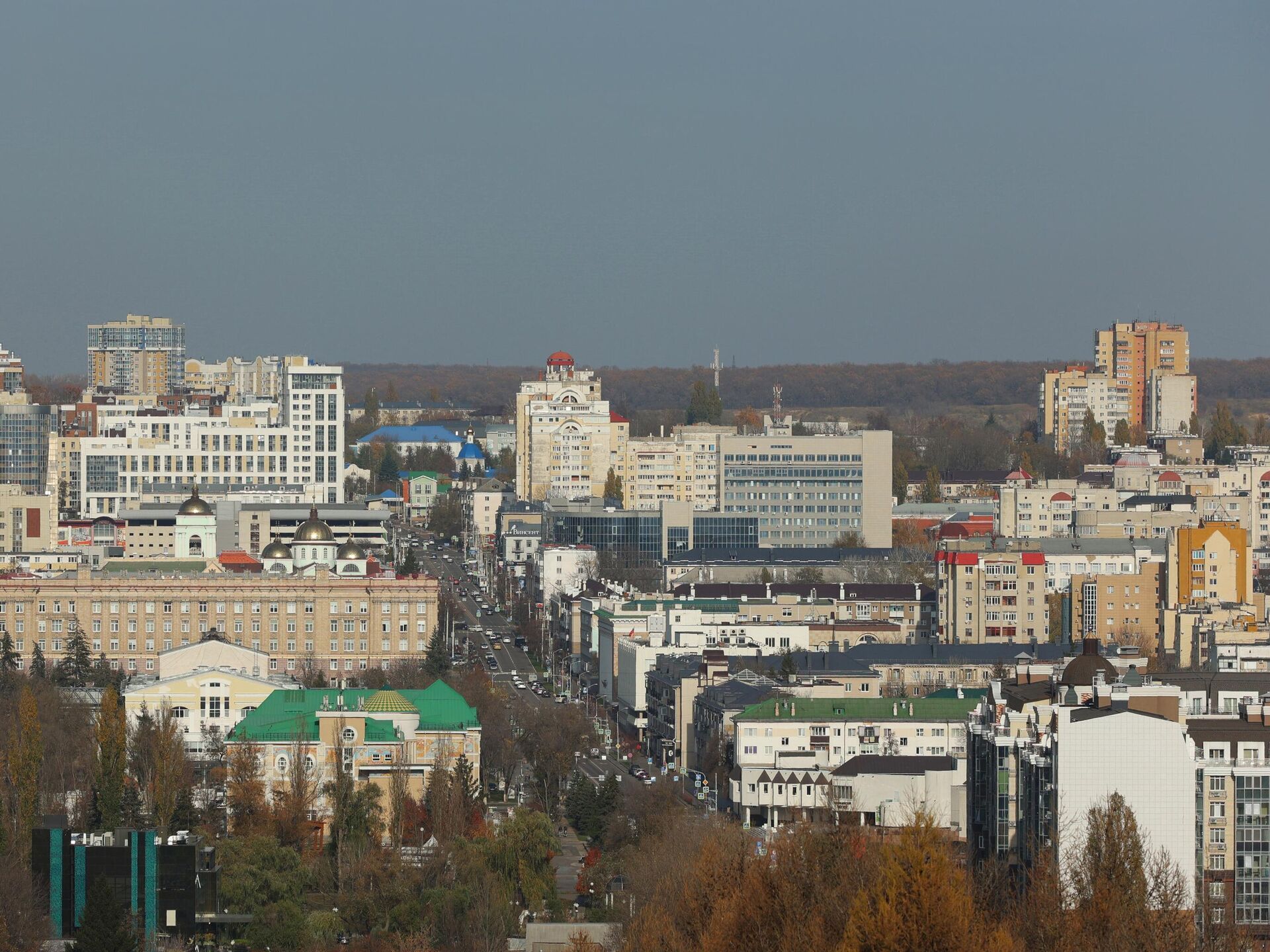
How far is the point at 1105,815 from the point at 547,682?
44377mm

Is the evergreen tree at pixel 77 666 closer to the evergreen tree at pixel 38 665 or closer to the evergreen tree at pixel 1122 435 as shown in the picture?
the evergreen tree at pixel 38 665

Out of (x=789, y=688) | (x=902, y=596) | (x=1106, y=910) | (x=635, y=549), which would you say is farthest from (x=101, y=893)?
(x=635, y=549)

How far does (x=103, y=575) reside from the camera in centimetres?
8931

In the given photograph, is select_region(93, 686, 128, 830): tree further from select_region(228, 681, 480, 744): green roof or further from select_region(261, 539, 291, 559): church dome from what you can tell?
select_region(261, 539, 291, 559): church dome

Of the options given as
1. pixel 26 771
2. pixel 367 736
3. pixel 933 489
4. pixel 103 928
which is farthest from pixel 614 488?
pixel 103 928

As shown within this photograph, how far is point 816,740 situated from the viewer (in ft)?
212

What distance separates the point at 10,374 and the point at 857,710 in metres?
88.2

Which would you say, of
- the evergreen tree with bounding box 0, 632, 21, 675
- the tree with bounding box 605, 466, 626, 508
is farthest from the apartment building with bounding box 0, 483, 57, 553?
the evergreen tree with bounding box 0, 632, 21, 675

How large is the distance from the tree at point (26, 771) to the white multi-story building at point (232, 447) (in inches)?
2511

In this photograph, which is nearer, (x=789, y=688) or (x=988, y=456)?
(x=789, y=688)

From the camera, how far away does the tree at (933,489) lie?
133625 millimetres

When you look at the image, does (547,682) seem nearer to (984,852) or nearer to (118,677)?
(118,677)

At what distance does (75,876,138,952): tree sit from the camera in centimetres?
4391

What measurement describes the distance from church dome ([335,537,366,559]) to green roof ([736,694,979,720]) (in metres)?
28.0
